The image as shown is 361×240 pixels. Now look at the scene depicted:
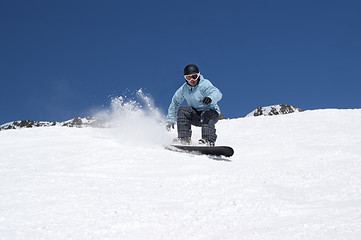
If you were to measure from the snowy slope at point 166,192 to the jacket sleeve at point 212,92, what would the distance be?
3.43 ft

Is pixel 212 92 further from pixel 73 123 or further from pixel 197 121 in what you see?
pixel 73 123

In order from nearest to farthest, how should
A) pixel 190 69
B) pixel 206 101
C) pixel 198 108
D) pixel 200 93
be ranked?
1. pixel 206 101
2. pixel 190 69
3. pixel 200 93
4. pixel 198 108

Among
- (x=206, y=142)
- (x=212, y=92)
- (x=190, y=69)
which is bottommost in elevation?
(x=206, y=142)

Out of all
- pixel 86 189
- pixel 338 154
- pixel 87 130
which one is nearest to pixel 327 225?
pixel 86 189

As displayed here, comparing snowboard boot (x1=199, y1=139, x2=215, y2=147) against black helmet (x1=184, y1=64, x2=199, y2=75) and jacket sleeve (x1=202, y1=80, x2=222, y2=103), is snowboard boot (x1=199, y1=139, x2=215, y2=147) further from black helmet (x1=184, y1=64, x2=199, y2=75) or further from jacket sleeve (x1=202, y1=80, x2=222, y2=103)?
black helmet (x1=184, y1=64, x2=199, y2=75)

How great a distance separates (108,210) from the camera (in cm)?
274

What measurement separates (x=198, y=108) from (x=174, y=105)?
1.98ft

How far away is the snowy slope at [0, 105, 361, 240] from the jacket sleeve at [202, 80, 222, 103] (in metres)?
1.05

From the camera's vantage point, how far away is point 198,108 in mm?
6648

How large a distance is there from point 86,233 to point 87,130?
561cm

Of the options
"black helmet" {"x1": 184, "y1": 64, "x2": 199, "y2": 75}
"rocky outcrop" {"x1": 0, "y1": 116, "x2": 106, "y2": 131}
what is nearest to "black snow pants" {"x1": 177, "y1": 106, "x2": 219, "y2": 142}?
"black helmet" {"x1": 184, "y1": 64, "x2": 199, "y2": 75}

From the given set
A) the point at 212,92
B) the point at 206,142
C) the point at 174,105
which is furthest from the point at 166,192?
the point at 174,105

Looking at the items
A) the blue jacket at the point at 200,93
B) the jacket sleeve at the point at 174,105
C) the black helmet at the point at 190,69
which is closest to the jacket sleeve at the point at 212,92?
the blue jacket at the point at 200,93

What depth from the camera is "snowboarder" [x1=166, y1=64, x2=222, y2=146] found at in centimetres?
623
